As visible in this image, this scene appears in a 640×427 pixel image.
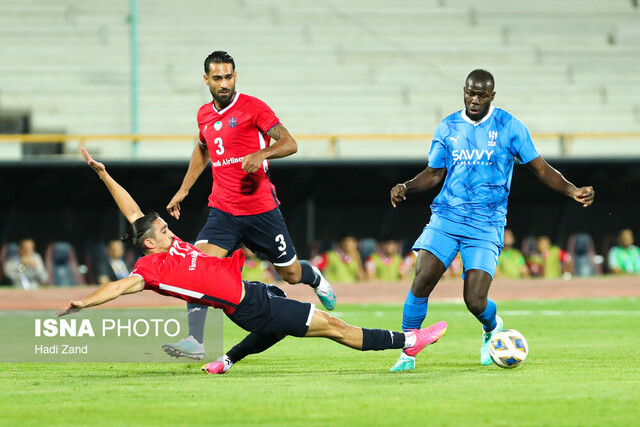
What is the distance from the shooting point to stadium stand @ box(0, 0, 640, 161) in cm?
2617

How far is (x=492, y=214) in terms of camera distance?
7973mm

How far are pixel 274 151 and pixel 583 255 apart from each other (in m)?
A: 15.0

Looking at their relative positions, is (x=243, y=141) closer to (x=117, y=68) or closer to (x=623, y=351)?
(x=623, y=351)

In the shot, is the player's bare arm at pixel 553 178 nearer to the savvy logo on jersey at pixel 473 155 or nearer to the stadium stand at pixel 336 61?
the savvy logo on jersey at pixel 473 155

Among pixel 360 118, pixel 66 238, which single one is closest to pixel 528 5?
pixel 360 118

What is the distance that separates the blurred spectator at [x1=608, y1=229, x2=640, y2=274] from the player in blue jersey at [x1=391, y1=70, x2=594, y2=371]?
13.6m

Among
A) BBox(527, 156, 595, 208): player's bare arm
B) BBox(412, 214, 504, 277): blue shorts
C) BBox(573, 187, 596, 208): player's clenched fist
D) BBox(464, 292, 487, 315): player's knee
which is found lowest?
BBox(464, 292, 487, 315): player's knee

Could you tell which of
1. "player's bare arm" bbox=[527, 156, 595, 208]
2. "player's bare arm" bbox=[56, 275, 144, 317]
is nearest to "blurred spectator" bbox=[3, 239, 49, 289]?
"player's bare arm" bbox=[56, 275, 144, 317]

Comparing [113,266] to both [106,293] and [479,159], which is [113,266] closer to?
[479,159]

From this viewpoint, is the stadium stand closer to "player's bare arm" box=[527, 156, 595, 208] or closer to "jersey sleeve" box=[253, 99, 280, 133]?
"jersey sleeve" box=[253, 99, 280, 133]

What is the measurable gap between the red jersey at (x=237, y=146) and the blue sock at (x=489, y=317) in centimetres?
203

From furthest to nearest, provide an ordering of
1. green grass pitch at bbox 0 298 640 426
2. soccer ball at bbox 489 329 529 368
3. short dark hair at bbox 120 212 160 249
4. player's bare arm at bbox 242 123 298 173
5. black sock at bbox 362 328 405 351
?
player's bare arm at bbox 242 123 298 173 < soccer ball at bbox 489 329 529 368 < black sock at bbox 362 328 405 351 < short dark hair at bbox 120 212 160 249 < green grass pitch at bbox 0 298 640 426

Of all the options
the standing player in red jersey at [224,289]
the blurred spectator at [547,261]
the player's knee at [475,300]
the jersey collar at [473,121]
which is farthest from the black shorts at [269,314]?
the blurred spectator at [547,261]

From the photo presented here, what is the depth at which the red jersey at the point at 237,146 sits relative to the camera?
8.52m
